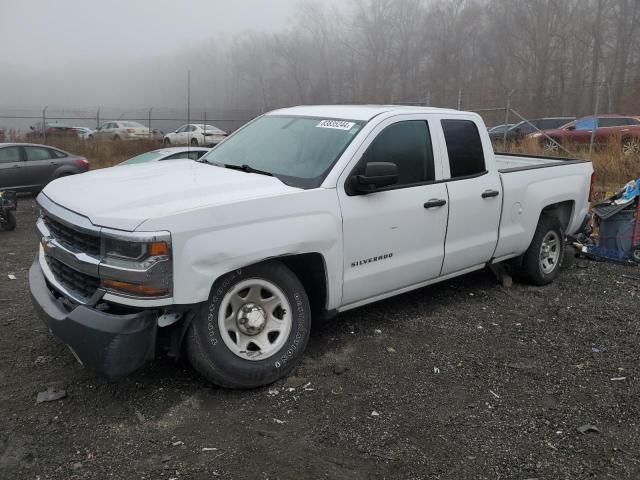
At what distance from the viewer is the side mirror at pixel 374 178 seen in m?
3.96

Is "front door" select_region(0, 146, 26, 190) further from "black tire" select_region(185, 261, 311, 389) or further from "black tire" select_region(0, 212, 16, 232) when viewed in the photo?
"black tire" select_region(185, 261, 311, 389)

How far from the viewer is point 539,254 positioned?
6.00 m

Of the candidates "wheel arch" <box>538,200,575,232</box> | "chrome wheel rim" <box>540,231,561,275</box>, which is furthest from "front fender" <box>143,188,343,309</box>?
"wheel arch" <box>538,200,575,232</box>

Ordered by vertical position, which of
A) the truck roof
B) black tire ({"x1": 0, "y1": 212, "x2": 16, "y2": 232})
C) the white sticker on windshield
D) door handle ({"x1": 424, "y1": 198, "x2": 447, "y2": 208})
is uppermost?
the truck roof

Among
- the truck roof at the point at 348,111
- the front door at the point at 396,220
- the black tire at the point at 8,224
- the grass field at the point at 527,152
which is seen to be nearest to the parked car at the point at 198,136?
the grass field at the point at 527,152

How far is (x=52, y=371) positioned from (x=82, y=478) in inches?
51.0

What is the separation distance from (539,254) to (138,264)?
4341mm

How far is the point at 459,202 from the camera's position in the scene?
4.85m

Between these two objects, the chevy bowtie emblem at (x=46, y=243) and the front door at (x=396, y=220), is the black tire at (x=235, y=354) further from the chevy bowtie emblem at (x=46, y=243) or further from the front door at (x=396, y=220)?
the chevy bowtie emblem at (x=46, y=243)

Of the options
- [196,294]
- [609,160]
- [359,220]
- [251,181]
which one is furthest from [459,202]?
[609,160]

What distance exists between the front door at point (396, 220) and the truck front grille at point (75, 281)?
166 centimetres

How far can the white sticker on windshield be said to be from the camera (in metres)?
4.41

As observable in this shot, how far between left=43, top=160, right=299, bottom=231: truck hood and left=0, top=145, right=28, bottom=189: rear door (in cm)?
1019

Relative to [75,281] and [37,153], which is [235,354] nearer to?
[75,281]
